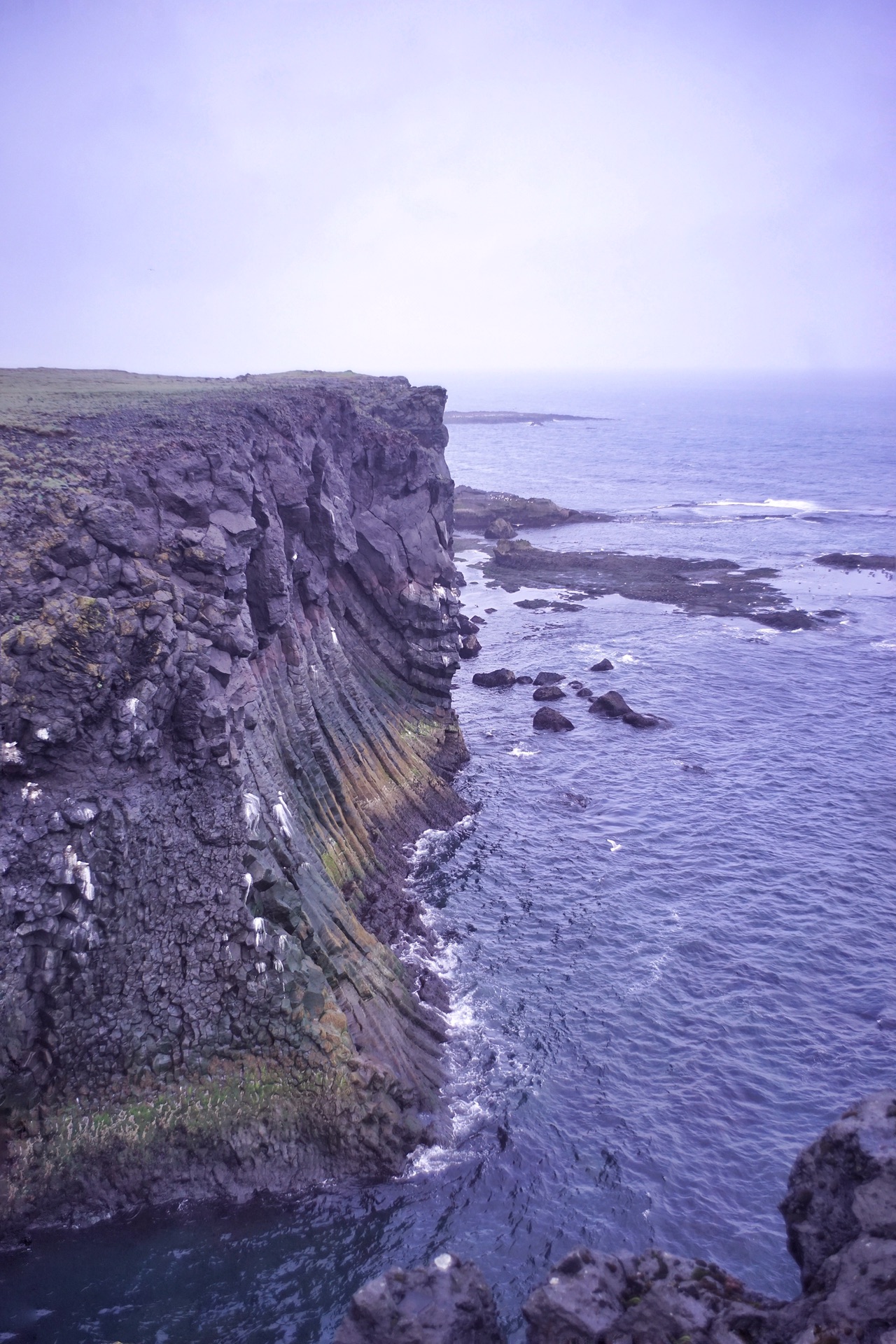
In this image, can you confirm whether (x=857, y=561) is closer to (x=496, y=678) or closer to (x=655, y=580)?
(x=655, y=580)

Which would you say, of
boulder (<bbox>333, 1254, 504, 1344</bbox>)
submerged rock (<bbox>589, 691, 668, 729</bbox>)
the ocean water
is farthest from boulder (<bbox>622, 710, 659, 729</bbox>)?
boulder (<bbox>333, 1254, 504, 1344</bbox>)

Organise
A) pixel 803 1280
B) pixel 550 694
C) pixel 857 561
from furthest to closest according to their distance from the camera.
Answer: pixel 857 561
pixel 550 694
pixel 803 1280

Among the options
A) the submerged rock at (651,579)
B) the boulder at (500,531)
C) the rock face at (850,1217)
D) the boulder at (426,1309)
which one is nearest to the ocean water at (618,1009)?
the boulder at (426,1309)

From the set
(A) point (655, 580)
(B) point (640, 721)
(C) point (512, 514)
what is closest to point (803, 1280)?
(B) point (640, 721)

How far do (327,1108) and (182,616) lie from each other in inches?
585

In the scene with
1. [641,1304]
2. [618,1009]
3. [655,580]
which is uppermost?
[655,580]

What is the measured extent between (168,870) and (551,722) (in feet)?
108

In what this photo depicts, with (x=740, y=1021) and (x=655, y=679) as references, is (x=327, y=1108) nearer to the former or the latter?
(x=740, y=1021)

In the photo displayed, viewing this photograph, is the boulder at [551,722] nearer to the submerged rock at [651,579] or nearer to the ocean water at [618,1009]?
the ocean water at [618,1009]

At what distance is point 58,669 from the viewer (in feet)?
76.3

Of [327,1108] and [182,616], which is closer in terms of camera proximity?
[327,1108]

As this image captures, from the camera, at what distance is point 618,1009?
30.2 m

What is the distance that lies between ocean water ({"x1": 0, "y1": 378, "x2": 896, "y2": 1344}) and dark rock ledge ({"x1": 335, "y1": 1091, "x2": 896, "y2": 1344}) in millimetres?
6876

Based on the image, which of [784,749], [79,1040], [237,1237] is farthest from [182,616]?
[784,749]
